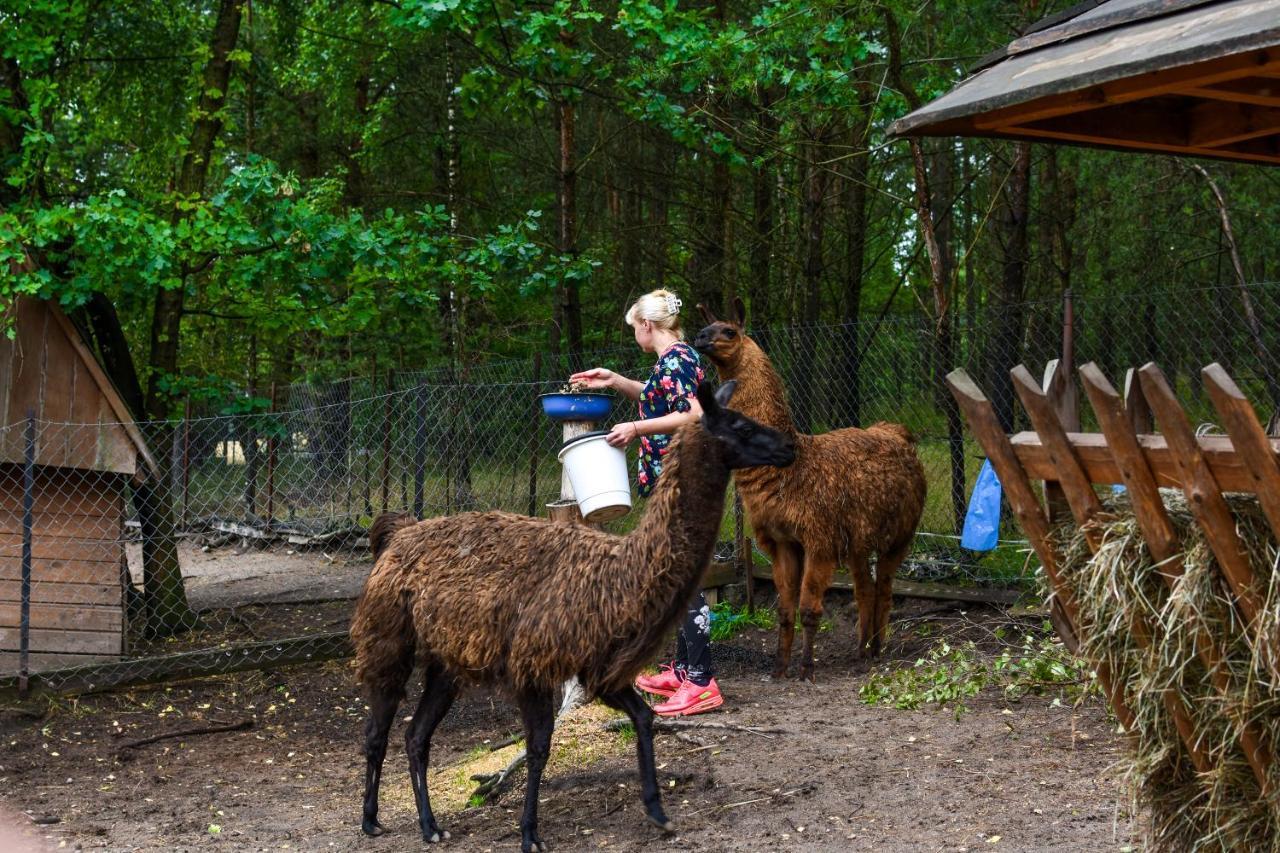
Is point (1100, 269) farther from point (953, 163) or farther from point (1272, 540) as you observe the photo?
point (1272, 540)

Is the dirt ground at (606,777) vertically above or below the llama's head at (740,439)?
below

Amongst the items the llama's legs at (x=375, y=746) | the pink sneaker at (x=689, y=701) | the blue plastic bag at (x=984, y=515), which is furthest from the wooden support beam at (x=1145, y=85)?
the pink sneaker at (x=689, y=701)

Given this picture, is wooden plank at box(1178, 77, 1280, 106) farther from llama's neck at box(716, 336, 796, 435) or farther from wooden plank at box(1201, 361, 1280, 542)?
llama's neck at box(716, 336, 796, 435)

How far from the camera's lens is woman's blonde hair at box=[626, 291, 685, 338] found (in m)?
6.45

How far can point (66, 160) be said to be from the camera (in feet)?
32.0

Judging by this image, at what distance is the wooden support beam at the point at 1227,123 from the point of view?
455 centimetres

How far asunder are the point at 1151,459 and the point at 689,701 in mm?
3964

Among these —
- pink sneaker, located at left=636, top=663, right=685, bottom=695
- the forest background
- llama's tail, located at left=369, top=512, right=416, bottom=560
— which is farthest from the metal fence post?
pink sneaker, located at left=636, top=663, right=685, bottom=695

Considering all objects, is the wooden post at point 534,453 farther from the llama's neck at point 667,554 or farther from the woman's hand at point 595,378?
the llama's neck at point 667,554

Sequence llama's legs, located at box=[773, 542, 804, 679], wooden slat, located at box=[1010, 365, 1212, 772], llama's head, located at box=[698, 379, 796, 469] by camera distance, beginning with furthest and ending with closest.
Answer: llama's legs, located at box=[773, 542, 804, 679] → llama's head, located at box=[698, 379, 796, 469] → wooden slat, located at box=[1010, 365, 1212, 772]

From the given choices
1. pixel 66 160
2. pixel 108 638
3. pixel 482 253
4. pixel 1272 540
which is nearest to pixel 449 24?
pixel 482 253

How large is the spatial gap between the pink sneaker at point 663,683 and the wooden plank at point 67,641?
12.7ft

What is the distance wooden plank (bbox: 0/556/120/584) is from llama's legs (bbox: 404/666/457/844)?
13.1 feet

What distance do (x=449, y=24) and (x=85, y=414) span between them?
3.72m
